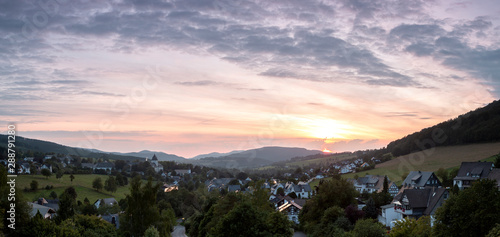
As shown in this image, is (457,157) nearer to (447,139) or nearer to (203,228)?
(447,139)

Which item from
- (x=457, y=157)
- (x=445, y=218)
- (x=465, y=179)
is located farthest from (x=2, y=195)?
(x=457, y=157)

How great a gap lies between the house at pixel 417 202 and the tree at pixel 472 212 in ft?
73.9

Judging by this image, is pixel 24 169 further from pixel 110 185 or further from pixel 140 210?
pixel 140 210

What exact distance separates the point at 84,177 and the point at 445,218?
8900 cm

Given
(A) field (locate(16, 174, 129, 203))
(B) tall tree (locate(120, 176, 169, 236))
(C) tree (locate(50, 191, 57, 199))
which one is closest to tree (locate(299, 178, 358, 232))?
(B) tall tree (locate(120, 176, 169, 236))

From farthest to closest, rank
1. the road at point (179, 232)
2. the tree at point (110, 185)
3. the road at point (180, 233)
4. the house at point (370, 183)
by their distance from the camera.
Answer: the house at point (370, 183), the tree at point (110, 185), the road at point (179, 232), the road at point (180, 233)

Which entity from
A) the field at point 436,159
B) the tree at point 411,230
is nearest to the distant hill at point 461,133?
the field at point 436,159

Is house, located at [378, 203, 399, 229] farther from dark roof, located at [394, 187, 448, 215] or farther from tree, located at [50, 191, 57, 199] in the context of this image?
tree, located at [50, 191, 57, 199]

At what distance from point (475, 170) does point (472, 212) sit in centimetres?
4377

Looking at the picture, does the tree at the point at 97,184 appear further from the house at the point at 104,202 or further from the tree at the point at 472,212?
the tree at the point at 472,212

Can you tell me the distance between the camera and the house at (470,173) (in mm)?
60156

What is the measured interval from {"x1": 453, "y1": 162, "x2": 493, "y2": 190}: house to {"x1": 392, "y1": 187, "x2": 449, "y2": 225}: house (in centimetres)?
1547

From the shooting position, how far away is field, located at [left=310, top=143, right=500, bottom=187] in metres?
82.6

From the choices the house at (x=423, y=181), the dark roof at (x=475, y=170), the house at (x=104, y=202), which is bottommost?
the house at (x=104, y=202)
